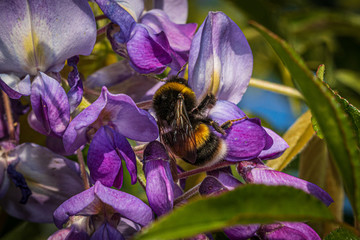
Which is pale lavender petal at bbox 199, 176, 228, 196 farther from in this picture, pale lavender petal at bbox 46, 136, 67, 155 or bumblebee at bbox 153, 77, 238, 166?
pale lavender petal at bbox 46, 136, 67, 155

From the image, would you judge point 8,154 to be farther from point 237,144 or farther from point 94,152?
point 237,144

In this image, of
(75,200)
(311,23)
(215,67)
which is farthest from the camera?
(311,23)

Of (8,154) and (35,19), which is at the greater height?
(35,19)

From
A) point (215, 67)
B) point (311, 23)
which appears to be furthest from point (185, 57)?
point (311, 23)

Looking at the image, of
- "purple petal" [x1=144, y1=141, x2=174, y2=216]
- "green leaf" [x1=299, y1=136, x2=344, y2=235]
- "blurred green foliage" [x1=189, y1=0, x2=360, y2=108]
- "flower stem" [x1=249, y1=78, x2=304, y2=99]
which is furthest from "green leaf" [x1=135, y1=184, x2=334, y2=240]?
"blurred green foliage" [x1=189, y1=0, x2=360, y2=108]

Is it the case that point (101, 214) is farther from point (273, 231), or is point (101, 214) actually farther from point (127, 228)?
point (273, 231)

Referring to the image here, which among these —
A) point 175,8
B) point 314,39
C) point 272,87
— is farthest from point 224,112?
point 314,39

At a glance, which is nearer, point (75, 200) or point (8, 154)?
point (75, 200)
